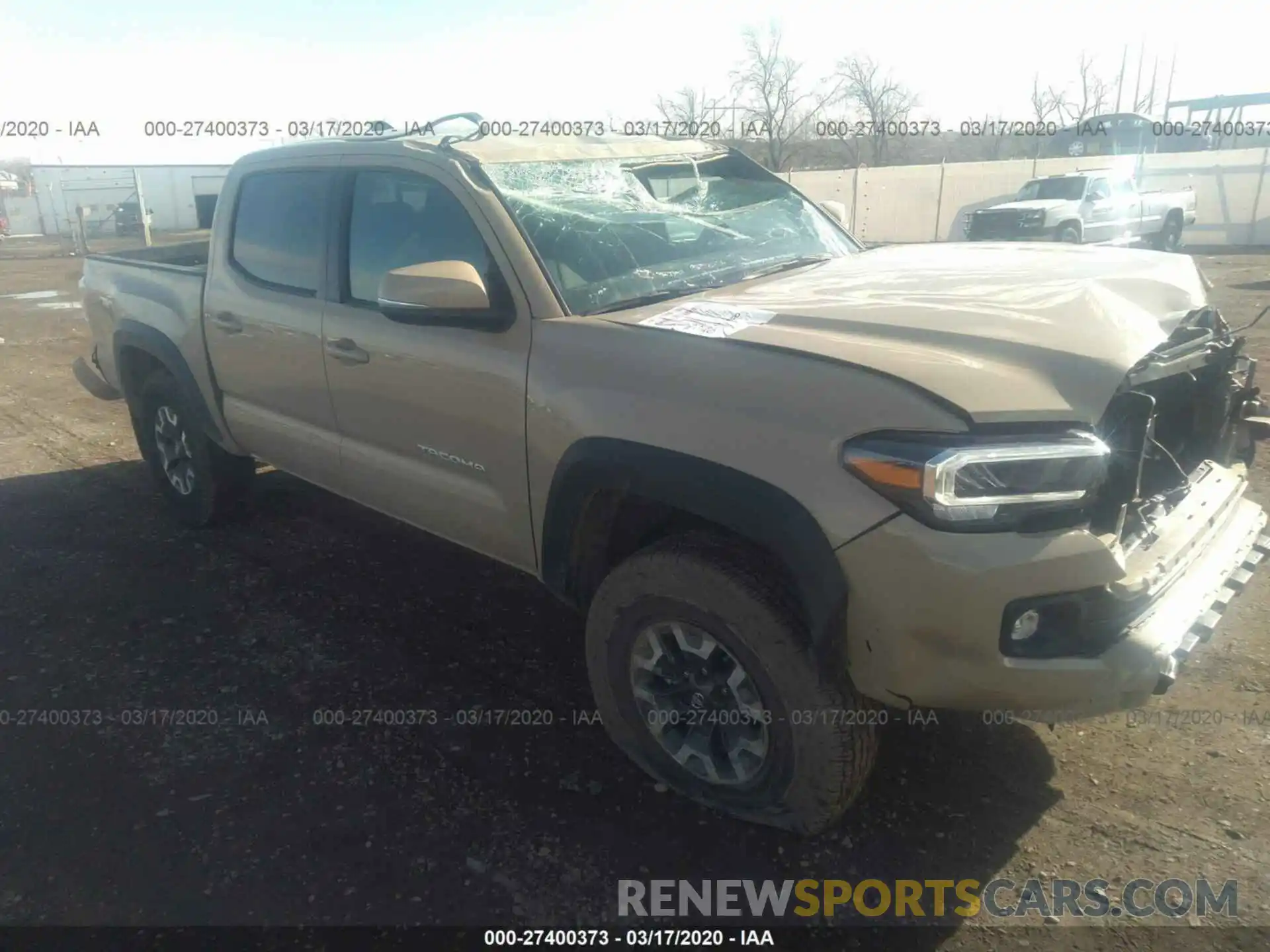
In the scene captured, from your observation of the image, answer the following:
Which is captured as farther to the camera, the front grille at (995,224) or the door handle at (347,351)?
the front grille at (995,224)

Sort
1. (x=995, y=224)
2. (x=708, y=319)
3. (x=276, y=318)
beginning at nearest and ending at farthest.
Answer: (x=708, y=319), (x=276, y=318), (x=995, y=224)

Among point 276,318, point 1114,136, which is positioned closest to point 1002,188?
point 1114,136

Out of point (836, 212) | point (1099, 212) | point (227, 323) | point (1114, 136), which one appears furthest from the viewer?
point (1114, 136)

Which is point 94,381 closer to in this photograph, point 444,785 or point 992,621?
point 444,785

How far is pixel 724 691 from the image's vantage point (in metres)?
2.59

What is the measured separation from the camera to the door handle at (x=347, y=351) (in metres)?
3.47

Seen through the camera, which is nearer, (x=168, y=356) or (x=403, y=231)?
(x=403, y=231)

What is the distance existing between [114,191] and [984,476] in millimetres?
47298

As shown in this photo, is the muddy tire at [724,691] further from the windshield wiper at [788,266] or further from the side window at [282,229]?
the side window at [282,229]

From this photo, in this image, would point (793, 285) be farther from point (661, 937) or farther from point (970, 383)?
point (661, 937)

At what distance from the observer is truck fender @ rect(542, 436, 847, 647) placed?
221cm

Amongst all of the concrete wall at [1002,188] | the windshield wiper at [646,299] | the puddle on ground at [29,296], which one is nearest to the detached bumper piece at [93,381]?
the windshield wiper at [646,299]

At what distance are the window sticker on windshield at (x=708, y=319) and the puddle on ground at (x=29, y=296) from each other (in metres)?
17.4

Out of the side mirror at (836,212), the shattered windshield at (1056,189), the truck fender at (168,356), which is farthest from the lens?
the shattered windshield at (1056,189)
